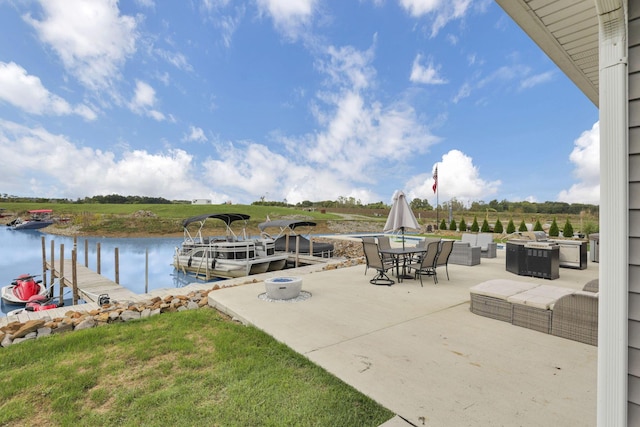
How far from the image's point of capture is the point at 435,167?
2277cm

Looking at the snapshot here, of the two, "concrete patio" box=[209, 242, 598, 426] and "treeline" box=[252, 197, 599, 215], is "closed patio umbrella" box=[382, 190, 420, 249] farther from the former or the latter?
"treeline" box=[252, 197, 599, 215]

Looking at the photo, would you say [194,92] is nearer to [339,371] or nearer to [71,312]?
[71,312]

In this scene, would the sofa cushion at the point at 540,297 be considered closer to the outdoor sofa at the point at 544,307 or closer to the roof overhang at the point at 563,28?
the outdoor sofa at the point at 544,307

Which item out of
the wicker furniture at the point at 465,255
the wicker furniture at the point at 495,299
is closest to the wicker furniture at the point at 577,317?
the wicker furniture at the point at 495,299

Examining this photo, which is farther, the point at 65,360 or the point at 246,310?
the point at 246,310

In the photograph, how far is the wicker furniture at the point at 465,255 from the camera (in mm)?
7629

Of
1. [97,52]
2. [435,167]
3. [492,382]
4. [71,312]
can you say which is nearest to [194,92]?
[97,52]

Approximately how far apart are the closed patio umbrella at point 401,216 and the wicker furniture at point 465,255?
2.09m

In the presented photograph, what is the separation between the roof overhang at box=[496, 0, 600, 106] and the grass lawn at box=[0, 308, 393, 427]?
8.56 feet

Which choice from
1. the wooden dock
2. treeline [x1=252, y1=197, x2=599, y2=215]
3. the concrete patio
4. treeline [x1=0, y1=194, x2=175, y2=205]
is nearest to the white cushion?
the concrete patio

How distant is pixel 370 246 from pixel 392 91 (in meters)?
18.3

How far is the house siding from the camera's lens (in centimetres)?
119

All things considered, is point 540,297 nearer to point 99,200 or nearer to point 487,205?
point 487,205

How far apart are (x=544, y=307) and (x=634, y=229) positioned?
8.23ft
